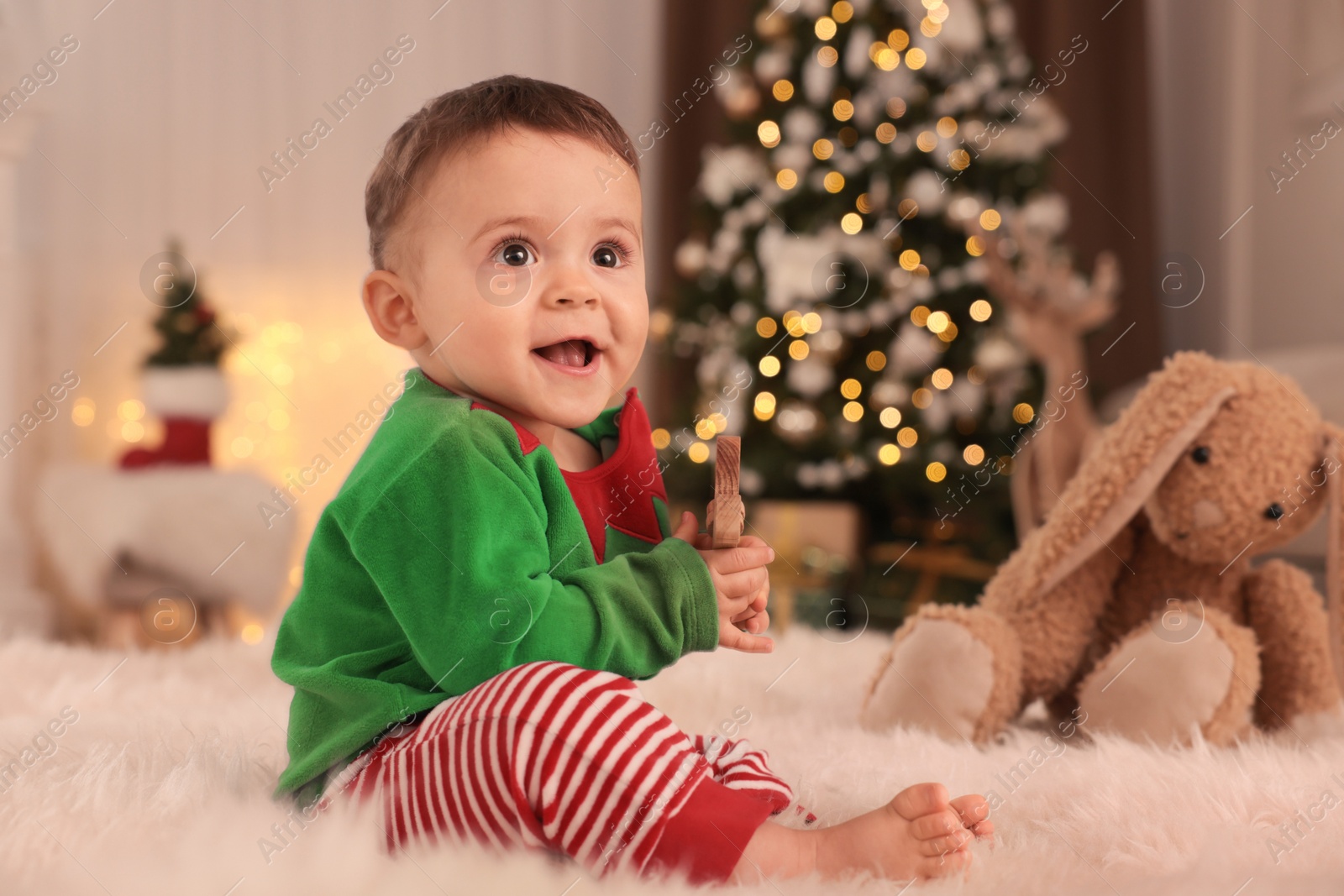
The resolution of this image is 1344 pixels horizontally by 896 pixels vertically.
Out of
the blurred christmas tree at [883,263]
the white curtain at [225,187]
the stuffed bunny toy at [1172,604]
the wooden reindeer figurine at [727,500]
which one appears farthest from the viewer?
the white curtain at [225,187]

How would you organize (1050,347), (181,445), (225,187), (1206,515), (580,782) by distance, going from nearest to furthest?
1. (580,782)
2. (1206,515)
3. (1050,347)
4. (181,445)
5. (225,187)

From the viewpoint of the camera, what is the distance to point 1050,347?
183 cm

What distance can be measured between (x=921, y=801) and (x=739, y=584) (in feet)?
0.63

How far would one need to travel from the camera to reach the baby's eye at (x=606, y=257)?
0.79 metres

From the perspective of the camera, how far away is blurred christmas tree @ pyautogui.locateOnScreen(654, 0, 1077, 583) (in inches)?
97.3

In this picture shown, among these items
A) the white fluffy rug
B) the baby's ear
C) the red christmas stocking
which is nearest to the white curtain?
the red christmas stocking

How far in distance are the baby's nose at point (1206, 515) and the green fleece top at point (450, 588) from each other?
0.55 m

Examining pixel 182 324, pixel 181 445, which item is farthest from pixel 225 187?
pixel 181 445

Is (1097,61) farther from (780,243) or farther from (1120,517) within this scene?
(1120,517)

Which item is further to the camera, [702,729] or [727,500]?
[702,729]

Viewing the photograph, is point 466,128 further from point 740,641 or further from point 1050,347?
point 1050,347

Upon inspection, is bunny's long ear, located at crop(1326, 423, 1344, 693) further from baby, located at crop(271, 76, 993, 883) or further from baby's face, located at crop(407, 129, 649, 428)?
baby's face, located at crop(407, 129, 649, 428)

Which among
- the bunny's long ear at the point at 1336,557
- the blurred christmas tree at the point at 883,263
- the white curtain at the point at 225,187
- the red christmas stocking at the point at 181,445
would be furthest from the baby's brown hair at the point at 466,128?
the white curtain at the point at 225,187

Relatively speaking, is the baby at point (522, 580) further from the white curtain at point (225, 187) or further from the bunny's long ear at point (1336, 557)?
the white curtain at point (225, 187)
